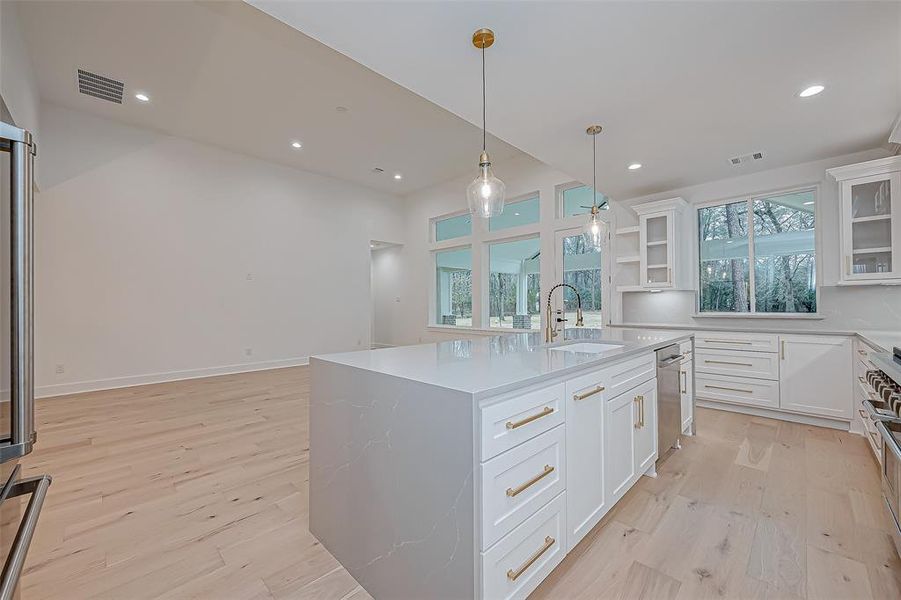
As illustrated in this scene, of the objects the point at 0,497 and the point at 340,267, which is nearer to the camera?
the point at 0,497

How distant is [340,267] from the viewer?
23.8 ft

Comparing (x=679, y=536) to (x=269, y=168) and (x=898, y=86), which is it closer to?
(x=898, y=86)

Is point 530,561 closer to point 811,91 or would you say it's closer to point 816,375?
point 811,91

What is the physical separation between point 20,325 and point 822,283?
5.25 metres

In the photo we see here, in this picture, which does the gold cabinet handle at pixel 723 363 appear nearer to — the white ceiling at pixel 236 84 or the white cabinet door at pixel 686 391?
the white cabinet door at pixel 686 391

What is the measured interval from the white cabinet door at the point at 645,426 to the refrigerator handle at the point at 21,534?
2.21m

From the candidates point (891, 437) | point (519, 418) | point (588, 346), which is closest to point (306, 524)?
point (519, 418)

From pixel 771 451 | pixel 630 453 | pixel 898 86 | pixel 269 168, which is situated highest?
pixel 269 168

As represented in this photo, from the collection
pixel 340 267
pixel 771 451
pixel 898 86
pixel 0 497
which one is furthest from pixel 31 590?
pixel 340 267

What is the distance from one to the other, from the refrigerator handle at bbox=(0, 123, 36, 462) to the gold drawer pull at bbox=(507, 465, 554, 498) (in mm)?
1181

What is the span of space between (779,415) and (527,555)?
373 centimetres

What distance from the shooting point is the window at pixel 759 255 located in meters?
3.83

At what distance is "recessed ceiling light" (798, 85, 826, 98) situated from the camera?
8.16ft

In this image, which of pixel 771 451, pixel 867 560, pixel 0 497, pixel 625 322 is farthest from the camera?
pixel 625 322
